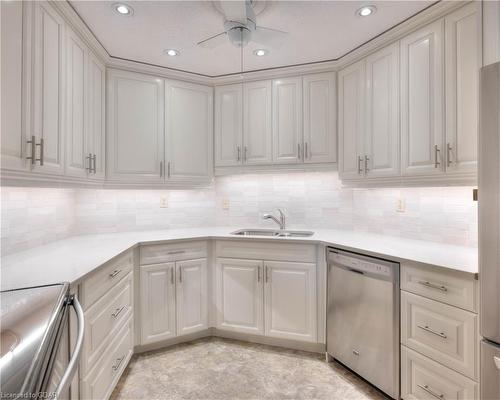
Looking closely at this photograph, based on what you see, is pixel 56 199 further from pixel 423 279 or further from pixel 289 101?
pixel 423 279

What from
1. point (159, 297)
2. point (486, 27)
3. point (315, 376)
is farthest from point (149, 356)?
point (486, 27)

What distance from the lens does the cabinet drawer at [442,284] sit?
141 cm

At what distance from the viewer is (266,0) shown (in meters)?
1.71

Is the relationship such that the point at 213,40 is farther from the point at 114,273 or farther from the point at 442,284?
the point at 442,284

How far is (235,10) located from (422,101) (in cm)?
131

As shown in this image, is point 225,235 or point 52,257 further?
point 225,235

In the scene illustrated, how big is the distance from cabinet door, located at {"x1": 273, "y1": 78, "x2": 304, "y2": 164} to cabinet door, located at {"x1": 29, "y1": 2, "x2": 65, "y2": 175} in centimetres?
168

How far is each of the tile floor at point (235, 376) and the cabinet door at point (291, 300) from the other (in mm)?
183

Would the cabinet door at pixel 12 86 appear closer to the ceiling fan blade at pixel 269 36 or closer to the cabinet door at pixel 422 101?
the ceiling fan blade at pixel 269 36

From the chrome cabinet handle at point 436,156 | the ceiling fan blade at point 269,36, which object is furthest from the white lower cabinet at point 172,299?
the chrome cabinet handle at point 436,156

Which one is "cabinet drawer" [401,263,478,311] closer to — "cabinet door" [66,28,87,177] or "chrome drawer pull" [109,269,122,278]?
"chrome drawer pull" [109,269,122,278]

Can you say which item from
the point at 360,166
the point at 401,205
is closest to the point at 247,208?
the point at 360,166

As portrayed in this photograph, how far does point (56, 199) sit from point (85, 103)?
0.79 meters

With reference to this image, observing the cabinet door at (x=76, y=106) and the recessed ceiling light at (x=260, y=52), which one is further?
the recessed ceiling light at (x=260, y=52)
